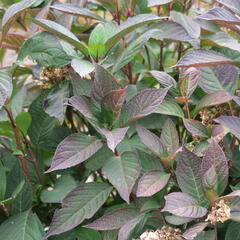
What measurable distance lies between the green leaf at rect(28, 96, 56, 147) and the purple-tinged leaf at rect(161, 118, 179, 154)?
34 cm

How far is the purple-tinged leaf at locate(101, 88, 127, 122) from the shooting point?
877 millimetres

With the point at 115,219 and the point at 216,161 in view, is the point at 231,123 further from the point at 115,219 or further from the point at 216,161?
the point at 115,219

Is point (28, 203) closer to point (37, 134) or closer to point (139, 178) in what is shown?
point (37, 134)

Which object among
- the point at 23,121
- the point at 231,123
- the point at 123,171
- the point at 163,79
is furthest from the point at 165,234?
the point at 23,121

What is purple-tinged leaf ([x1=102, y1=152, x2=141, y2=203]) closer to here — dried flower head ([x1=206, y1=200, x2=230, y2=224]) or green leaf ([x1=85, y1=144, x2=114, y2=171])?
green leaf ([x1=85, y1=144, x2=114, y2=171])

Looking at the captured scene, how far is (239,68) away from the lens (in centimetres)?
112

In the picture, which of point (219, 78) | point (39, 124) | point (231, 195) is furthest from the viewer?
point (39, 124)

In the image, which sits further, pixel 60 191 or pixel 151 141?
pixel 60 191

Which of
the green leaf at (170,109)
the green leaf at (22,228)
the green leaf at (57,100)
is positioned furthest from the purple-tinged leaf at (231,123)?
the green leaf at (22,228)

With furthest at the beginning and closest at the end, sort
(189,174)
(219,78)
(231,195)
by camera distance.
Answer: (219,78) < (189,174) < (231,195)

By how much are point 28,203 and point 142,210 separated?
31 cm

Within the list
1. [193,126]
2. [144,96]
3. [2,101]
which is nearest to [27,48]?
[2,101]

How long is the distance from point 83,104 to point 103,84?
5 cm

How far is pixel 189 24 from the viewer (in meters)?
1.13
